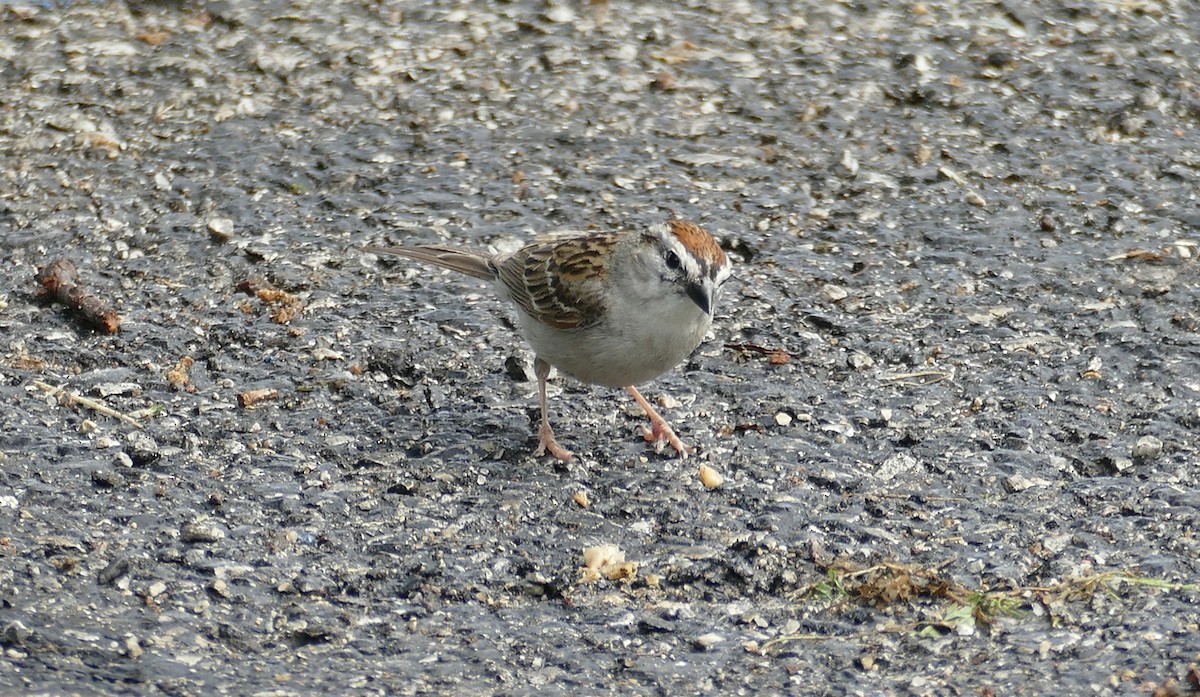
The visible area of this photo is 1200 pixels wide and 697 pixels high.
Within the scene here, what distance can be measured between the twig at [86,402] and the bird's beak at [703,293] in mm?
2037

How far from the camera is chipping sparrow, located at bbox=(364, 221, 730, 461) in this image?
15.5ft

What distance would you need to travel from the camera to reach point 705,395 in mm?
5363

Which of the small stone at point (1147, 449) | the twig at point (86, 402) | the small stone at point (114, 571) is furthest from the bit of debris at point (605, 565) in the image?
the small stone at point (1147, 449)

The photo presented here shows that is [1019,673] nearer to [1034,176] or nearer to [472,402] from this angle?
[472,402]

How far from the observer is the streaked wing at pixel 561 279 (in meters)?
4.93

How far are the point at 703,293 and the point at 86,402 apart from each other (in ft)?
7.42

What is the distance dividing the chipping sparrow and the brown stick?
1.63m

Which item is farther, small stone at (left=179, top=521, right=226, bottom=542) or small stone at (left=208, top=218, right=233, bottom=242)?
small stone at (left=208, top=218, right=233, bottom=242)

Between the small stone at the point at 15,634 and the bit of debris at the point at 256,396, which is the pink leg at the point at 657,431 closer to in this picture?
the bit of debris at the point at 256,396

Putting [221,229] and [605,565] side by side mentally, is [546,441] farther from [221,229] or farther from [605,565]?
[221,229]

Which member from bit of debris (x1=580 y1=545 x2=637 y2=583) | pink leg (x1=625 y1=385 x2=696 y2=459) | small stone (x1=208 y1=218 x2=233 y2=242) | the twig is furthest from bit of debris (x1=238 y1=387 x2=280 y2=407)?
bit of debris (x1=580 y1=545 x2=637 y2=583)

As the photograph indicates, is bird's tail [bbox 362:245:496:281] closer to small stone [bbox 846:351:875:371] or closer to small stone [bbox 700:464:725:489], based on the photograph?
small stone [bbox 700:464:725:489]

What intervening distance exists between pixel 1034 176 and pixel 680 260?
2704 mm

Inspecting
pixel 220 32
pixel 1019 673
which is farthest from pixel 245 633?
pixel 220 32
